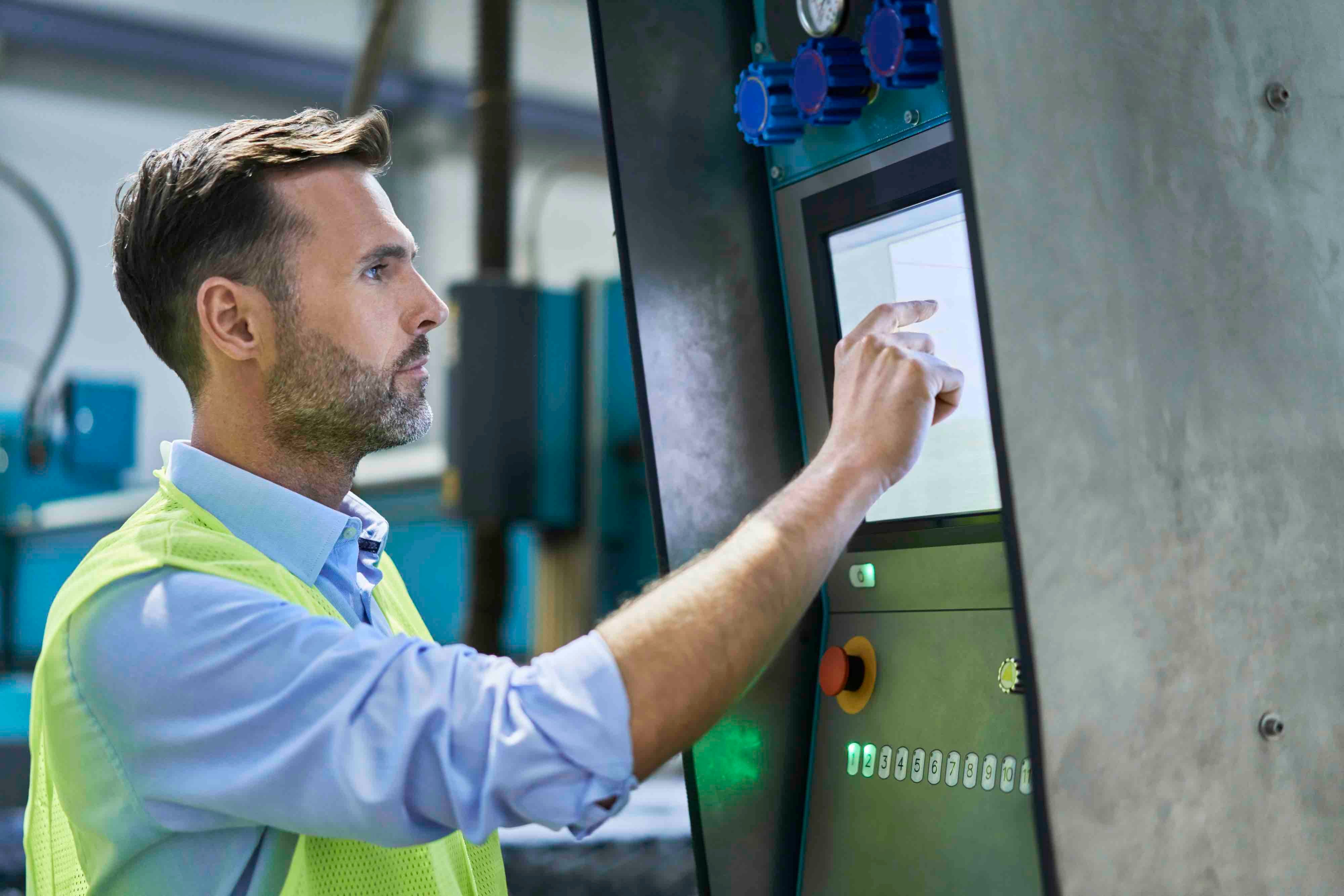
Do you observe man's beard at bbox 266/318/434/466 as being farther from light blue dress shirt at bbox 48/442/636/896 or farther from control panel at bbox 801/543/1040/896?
control panel at bbox 801/543/1040/896

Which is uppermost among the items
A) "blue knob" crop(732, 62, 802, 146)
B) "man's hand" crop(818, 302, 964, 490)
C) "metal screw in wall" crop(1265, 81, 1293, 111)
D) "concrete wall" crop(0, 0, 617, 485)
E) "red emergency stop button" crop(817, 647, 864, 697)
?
"concrete wall" crop(0, 0, 617, 485)

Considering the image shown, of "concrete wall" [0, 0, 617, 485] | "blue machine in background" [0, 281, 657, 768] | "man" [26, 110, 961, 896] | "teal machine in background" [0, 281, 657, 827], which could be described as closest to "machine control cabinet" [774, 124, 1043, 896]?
"man" [26, 110, 961, 896]

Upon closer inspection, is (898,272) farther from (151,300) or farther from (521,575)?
(521,575)

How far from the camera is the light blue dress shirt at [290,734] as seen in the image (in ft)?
2.73

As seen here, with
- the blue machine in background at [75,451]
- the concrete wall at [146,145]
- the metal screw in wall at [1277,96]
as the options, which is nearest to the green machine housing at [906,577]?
the metal screw in wall at [1277,96]

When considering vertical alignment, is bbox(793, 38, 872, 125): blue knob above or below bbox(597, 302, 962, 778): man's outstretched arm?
above

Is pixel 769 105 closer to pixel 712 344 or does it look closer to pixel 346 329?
pixel 712 344

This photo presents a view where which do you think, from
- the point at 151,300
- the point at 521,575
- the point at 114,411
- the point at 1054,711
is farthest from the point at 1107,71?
the point at 114,411

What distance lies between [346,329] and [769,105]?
43 cm

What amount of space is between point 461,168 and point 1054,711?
6.91 meters

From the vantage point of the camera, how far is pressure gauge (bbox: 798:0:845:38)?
3.96 ft

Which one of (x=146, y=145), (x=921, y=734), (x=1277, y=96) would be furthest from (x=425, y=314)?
(x=146, y=145)

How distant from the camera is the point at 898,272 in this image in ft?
3.92

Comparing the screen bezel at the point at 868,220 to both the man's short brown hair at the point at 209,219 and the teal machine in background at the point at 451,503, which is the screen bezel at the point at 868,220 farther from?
the teal machine in background at the point at 451,503
